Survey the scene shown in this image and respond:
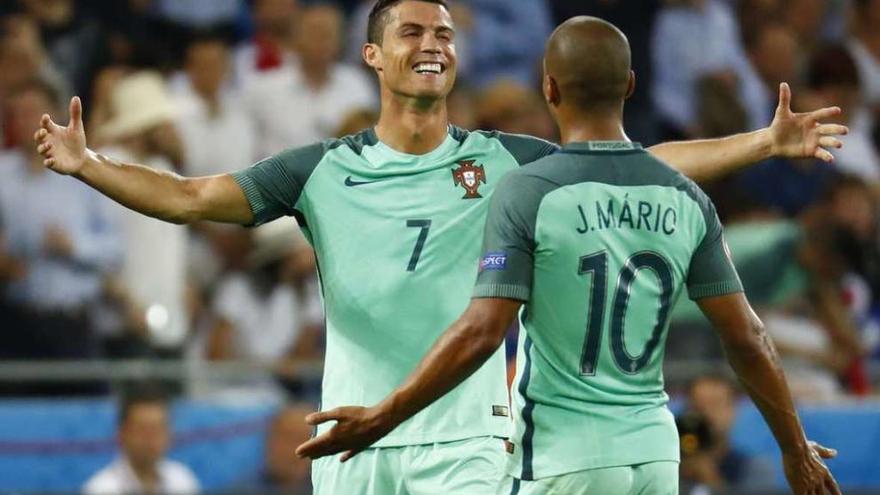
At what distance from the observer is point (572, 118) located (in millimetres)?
5434

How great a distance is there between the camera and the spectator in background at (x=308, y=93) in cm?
1180

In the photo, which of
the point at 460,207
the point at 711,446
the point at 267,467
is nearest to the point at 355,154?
the point at 460,207

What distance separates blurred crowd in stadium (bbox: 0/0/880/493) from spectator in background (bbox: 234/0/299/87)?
13 mm

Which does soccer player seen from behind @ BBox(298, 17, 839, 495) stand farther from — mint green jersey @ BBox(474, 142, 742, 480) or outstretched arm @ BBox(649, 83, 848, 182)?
outstretched arm @ BBox(649, 83, 848, 182)

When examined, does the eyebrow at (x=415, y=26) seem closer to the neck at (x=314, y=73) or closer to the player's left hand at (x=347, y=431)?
the player's left hand at (x=347, y=431)

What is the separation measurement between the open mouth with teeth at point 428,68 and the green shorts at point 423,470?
1343 mm

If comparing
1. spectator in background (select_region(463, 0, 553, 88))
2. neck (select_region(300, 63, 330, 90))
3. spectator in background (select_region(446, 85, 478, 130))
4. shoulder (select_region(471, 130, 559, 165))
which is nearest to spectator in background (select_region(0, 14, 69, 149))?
neck (select_region(300, 63, 330, 90))

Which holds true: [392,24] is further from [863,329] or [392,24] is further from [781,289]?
[863,329]

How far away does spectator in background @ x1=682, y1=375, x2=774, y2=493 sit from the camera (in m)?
9.96

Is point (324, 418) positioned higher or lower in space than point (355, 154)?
lower

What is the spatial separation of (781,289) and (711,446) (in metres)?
2.48

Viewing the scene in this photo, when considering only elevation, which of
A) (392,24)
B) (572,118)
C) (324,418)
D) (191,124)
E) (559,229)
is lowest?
(324,418)

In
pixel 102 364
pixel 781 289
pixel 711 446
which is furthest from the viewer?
pixel 781 289

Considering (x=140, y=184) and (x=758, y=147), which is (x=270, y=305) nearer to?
(x=140, y=184)
